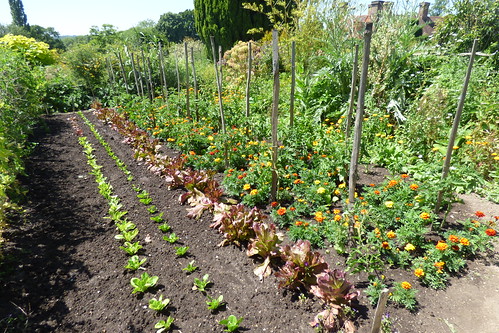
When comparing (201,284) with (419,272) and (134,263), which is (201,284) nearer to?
(134,263)

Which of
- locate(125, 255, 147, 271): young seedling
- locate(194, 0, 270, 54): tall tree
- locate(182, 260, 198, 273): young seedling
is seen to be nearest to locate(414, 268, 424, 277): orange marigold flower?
locate(182, 260, 198, 273): young seedling

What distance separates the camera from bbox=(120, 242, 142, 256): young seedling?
2.78 m

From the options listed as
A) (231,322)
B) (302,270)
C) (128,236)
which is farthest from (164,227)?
(302,270)

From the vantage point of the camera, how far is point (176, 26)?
143 ft

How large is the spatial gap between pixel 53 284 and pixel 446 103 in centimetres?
547

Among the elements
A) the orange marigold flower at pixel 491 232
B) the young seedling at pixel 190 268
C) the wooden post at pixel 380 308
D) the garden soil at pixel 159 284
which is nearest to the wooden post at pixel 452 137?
the garden soil at pixel 159 284

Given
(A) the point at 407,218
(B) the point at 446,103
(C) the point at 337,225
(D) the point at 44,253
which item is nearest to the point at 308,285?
(C) the point at 337,225

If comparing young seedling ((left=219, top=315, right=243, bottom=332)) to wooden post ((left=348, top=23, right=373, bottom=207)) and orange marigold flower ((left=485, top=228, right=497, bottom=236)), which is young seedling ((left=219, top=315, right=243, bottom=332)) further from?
orange marigold flower ((left=485, top=228, right=497, bottom=236))

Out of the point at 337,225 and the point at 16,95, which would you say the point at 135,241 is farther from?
the point at 16,95

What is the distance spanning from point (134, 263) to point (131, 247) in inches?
9.9

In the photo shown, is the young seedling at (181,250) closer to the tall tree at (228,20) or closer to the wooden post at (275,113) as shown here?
the wooden post at (275,113)

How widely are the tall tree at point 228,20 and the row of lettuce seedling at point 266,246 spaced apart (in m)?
11.2

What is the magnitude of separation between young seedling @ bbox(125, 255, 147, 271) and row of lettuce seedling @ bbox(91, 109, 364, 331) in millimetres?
833

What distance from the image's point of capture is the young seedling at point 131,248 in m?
2.78
